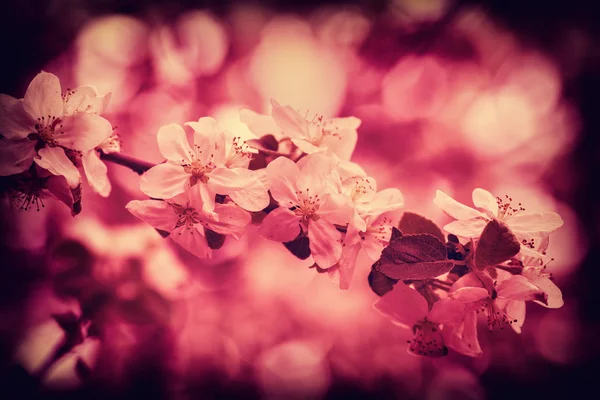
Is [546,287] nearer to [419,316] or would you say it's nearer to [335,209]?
[419,316]

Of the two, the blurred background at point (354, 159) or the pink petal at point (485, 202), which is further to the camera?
the blurred background at point (354, 159)

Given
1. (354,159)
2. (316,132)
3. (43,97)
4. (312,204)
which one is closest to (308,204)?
(312,204)

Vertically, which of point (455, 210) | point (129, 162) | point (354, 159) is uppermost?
point (455, 210)

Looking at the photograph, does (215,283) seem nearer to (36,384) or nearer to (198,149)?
(36,384)

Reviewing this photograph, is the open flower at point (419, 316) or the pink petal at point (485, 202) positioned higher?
the pink petal at point (485, 202)

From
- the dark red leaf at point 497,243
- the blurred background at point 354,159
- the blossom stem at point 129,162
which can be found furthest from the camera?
the blurred background at point 354,159

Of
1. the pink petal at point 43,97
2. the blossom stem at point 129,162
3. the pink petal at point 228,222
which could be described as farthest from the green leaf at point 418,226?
the pink petal at point 43,97

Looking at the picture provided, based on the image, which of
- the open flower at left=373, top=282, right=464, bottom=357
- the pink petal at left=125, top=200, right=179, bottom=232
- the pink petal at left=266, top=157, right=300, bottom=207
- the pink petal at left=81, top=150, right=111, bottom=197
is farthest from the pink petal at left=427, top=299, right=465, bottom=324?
the pink petal at left=81, top=150, right=111, bottom=197

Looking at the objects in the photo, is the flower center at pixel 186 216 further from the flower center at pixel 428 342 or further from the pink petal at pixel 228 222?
the flower center at pixel 428 342
